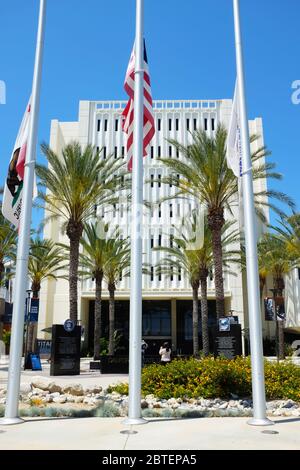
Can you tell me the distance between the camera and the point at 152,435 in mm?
6609

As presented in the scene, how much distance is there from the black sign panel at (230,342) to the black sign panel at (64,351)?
21.3 ft

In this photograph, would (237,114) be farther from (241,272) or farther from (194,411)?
(241,272)

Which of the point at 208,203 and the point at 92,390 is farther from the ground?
the point at 208,203

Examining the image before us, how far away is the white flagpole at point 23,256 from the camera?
7.99 metres

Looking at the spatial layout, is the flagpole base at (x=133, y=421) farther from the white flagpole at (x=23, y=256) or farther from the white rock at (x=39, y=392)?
the white rock at (x=39, y=392)

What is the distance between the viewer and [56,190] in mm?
24234

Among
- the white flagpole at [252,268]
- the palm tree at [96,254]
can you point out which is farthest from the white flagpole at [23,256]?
the palm tree at [96,254]

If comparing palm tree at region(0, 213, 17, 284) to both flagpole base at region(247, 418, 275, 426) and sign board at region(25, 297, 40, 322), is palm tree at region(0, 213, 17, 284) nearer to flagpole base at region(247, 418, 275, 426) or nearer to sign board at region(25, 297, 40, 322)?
sign board at region(25, 297, 40, 322)

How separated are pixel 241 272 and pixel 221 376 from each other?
34115 mm

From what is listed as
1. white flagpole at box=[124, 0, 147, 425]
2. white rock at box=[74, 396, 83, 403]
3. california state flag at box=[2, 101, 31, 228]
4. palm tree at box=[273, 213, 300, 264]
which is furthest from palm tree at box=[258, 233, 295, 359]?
california state flag at box=[2, 101, 31, 228]

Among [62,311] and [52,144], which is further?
[52,144]

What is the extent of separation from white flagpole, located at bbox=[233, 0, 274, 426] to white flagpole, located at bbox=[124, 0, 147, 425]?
6.54 ft

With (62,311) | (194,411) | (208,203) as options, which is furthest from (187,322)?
(194,411)

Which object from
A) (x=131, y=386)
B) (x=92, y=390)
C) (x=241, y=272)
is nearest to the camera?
(x=131, y=386)
